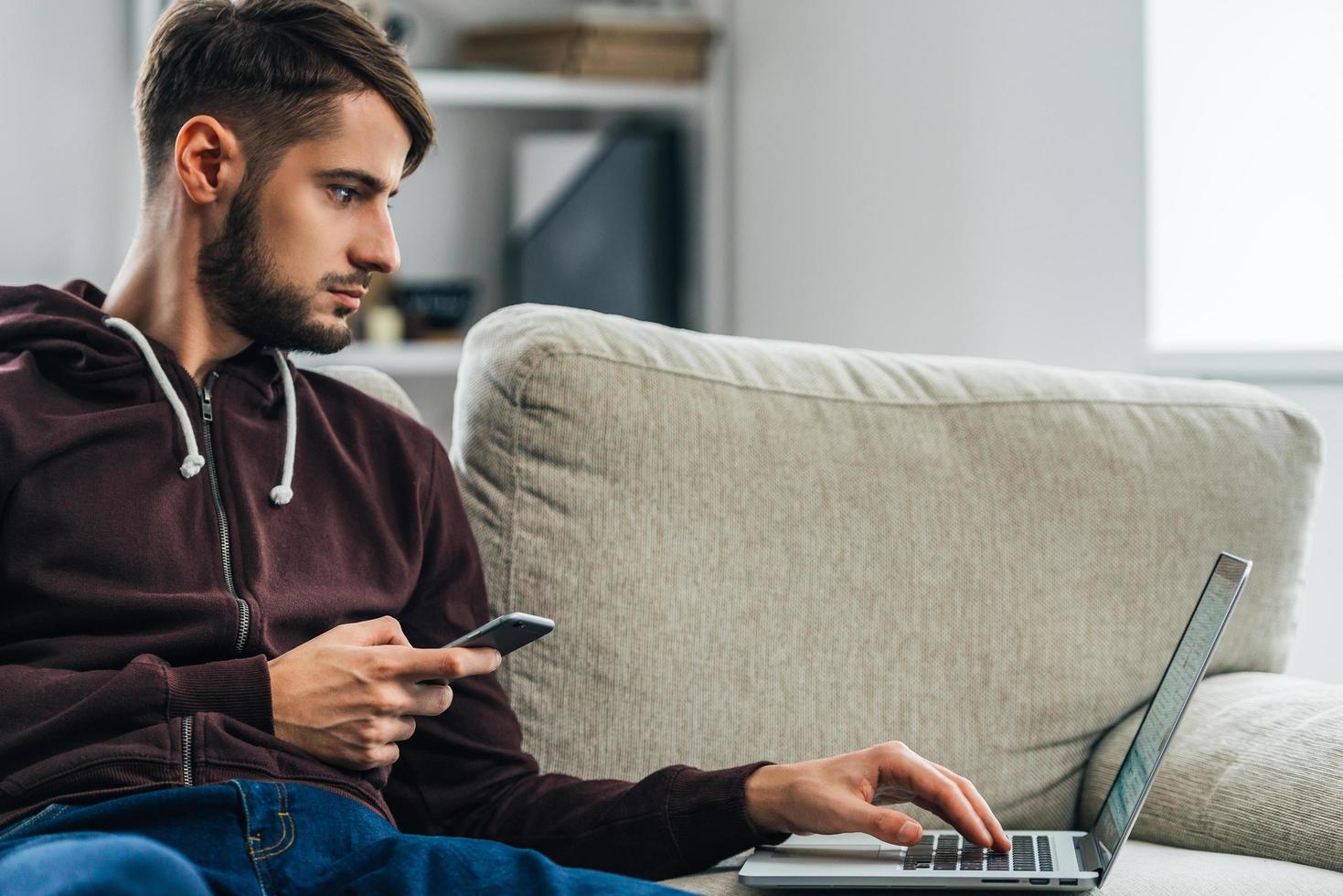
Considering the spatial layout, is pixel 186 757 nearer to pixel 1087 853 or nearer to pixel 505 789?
pixel 505 789

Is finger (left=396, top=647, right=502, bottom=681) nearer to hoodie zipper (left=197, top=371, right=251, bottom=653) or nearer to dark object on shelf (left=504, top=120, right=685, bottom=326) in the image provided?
hoodie zipper (left=197, top=371, right=251, bottom=653)

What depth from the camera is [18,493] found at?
3.37 ft

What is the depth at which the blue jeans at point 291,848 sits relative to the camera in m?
0.87

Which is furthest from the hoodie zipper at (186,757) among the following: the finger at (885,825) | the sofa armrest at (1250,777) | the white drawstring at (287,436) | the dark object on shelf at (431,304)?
the dark object on shelf at (431,304)

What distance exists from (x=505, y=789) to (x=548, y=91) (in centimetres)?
197

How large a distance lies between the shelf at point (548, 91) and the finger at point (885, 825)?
6.84 feet

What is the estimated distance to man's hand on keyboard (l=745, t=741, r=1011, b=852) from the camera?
3.21 ft

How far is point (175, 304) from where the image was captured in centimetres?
117

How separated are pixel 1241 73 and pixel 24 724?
1.83 metres

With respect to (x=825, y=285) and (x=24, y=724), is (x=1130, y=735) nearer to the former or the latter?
(x=24, y=724)

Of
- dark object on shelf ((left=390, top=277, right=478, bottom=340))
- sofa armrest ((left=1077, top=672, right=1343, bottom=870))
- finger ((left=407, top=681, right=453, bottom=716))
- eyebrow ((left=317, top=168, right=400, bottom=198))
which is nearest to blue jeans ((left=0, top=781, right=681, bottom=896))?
finger ((left=407, top=681, right=453, bottom=716))

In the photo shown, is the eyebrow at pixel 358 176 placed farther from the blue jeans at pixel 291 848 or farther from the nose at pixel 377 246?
the blue jeans at pixel 291 848

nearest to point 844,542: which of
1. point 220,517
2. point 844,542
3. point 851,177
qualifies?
point 844,542

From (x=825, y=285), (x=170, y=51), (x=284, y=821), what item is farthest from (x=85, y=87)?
(x=284, y=821)
